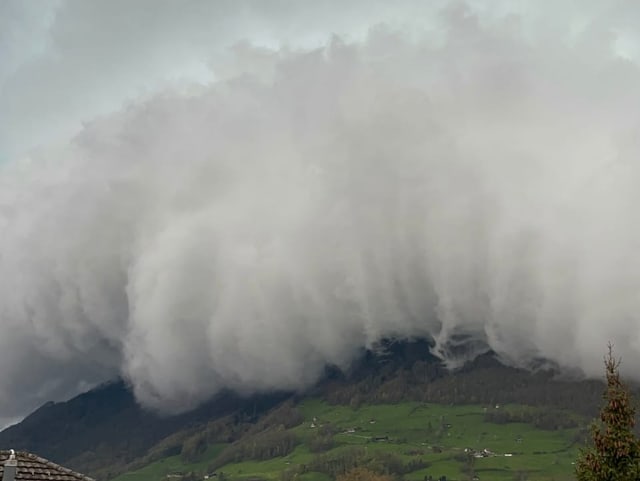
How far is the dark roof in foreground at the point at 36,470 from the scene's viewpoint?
37.8 m

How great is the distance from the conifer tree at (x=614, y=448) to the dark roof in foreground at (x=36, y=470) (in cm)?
2919

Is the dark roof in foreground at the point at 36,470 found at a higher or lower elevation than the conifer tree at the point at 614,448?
higher

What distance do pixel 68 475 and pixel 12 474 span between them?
5119mm

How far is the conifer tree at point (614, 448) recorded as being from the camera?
1582 inches

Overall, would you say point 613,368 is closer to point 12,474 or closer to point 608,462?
point 608,462

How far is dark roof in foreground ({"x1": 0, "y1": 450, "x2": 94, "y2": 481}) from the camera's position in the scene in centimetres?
3784

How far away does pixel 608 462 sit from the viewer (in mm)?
40656

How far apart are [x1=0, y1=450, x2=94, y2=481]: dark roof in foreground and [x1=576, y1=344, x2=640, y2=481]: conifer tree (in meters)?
29.2

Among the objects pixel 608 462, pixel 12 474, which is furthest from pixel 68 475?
pixel 608 462

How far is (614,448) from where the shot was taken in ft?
132

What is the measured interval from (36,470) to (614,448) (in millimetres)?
32756

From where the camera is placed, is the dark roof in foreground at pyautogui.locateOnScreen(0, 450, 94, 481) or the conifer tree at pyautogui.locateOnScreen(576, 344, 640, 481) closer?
the dark roof in foreground at pyautogui.locateOnScreen(0, 450, 94, 481)

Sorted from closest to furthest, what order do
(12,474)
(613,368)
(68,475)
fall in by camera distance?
(12,474) < (68,475) < (613,368)

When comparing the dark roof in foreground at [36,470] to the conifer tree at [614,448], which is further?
the conifer tree at [614,448]
